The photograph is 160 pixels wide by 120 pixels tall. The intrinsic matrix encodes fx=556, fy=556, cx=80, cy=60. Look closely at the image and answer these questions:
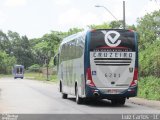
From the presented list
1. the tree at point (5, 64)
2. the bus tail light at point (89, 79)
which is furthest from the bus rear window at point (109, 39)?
the tree at point (5, 64)

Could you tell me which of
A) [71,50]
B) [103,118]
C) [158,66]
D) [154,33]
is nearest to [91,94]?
[71,50]

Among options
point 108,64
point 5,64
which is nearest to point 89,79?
point 108,64

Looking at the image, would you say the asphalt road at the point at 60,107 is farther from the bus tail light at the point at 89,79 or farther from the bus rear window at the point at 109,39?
the bus rear window at the point at 109,39

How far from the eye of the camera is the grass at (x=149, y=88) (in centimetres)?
3096

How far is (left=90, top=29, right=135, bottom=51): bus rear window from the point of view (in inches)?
974

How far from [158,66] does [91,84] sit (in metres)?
13.0

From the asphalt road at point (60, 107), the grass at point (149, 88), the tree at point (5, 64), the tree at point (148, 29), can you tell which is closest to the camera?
the asphalt road at point (60, 107)

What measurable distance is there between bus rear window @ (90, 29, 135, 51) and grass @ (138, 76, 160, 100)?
549 centimetres

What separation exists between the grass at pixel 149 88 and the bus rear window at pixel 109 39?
549 cm

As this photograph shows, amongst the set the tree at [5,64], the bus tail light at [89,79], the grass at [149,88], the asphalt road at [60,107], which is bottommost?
the asphalt road at [60,107]

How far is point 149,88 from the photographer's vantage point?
33844 millimetres

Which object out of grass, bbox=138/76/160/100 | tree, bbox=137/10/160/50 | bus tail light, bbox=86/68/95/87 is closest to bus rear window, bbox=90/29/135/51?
bus tail light, bbox=86/68/95/87

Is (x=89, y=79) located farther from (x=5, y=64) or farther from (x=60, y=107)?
(x=5, y=64)

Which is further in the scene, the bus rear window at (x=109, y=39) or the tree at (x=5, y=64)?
the tree at (x=5, y=64)
